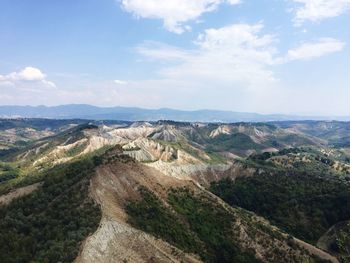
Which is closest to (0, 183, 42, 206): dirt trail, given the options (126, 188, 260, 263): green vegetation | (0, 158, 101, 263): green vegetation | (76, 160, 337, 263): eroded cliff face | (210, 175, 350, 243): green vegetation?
(0, 158, 101, 263): green vegetation

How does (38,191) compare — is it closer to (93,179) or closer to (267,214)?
(93,179)

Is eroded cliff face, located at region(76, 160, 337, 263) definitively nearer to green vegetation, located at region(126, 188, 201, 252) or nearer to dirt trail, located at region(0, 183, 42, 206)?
green vegetation, located at region(126, 188, 201, 252)

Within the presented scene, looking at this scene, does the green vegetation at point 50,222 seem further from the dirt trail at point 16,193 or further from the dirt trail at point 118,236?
the dirt trail at point 16,193

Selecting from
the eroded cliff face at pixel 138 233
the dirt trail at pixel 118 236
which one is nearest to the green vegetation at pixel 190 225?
the eroded cliff face at pixel 138 233

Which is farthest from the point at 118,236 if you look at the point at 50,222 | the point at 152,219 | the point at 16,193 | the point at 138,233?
the point at 16,193

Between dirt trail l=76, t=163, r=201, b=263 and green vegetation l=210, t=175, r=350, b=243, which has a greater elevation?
dirt trail l=76, t=163, r=201, b=263

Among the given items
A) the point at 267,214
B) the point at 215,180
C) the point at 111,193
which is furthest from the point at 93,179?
the point at 215,180

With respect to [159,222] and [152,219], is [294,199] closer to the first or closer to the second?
[159,222]
